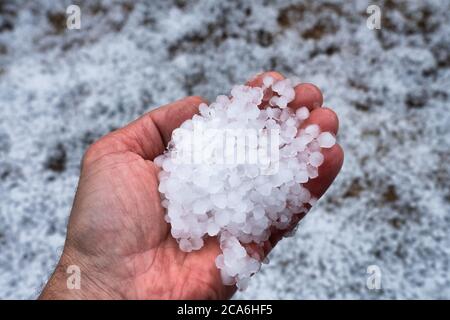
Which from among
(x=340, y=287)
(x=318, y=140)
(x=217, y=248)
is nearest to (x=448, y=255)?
(x=340, y=287)

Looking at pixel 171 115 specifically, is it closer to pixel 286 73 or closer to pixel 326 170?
pixel 326 170

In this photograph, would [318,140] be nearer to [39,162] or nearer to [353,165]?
[353,165]

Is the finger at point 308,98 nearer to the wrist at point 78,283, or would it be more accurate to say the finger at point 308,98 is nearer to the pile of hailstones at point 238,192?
the pile of hailstones at point 238,192
